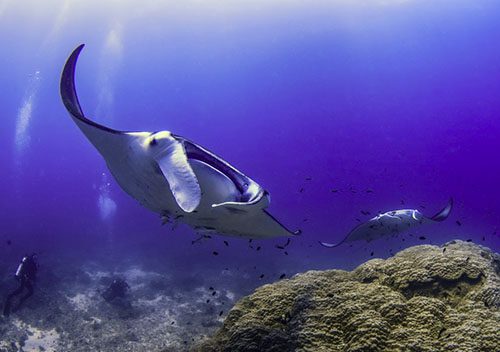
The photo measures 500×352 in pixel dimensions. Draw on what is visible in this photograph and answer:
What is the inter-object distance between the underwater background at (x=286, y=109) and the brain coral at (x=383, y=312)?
2124 centimetres

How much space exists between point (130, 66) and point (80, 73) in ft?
44.2

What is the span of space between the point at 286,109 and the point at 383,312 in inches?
3008

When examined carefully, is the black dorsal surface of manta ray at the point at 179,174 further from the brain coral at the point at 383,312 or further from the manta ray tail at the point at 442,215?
the manta ray tail at the point at 442,215

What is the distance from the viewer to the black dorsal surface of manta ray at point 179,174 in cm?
331

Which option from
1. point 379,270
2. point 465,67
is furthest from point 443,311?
point 465,67

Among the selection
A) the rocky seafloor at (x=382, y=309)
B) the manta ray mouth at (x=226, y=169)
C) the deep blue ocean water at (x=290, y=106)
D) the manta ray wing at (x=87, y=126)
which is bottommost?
the deep blue ocean water at (x=290, y=106)

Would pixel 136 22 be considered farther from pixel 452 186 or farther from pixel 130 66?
pixel 452 186

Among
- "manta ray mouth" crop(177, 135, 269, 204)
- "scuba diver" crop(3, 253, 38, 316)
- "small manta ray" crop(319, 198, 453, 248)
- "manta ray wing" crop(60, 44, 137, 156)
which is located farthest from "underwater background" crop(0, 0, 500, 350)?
"manta ray mouth" crop(177, 135, 269, 204)

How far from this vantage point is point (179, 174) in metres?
3.02

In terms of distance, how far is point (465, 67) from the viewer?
5941cm

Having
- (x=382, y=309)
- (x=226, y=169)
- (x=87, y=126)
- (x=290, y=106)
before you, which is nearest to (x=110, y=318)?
(x=87, y=126)

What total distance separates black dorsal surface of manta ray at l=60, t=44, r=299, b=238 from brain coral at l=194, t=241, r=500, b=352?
91 centimetres

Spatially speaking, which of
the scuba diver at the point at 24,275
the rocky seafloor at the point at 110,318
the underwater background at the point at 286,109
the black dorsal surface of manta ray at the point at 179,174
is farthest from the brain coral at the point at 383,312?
the underwater background at the point at 286,109

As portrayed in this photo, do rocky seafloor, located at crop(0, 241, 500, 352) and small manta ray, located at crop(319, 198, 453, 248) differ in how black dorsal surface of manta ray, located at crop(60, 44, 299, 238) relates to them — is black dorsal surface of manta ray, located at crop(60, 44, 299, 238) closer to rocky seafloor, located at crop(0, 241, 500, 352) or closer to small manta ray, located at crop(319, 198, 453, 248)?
rocky seafloor, located at crop(0, 241, 500, 352)
